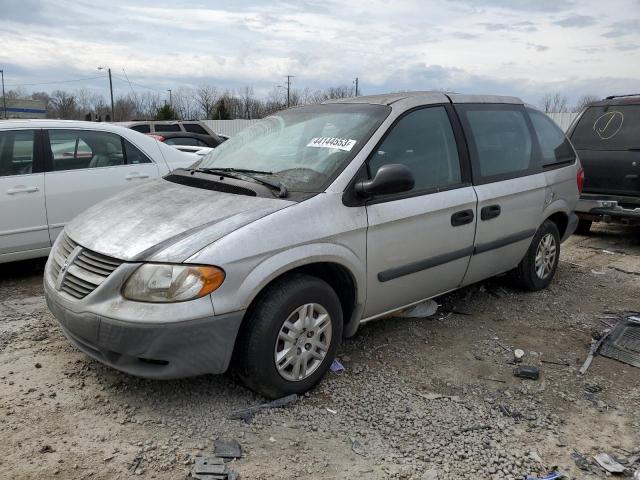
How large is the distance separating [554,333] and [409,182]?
2.03m

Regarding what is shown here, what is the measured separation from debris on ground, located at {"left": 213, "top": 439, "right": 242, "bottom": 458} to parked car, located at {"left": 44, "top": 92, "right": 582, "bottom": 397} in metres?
0.38

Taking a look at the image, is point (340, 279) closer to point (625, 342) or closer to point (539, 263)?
point (625, 342)

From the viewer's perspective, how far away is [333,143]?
3818 millimetres

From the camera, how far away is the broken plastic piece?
12.5ft

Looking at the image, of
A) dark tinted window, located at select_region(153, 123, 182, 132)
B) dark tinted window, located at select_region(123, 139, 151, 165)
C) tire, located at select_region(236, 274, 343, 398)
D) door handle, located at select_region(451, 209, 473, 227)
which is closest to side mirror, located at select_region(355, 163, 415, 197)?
tire, located at select_region(236, 274, 343, 398)

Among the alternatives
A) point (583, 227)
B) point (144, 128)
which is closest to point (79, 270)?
point (583, 227)

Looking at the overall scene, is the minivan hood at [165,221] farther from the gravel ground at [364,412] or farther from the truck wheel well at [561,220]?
the truck wheel well at [561,220]

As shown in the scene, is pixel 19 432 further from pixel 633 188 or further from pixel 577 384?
pixel 633 188

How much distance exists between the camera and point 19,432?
3008mm

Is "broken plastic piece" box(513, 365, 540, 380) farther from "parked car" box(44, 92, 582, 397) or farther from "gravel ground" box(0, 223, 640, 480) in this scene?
"parked car" box(44, 92, 582, 397)

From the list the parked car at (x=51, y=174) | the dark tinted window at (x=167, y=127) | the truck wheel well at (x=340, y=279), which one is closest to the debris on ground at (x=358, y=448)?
the truck wheel well at (x=340, y=279)

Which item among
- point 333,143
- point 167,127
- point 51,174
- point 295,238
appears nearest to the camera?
point 295,238

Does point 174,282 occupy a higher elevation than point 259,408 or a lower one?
higher

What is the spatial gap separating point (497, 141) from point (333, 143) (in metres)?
1.65
